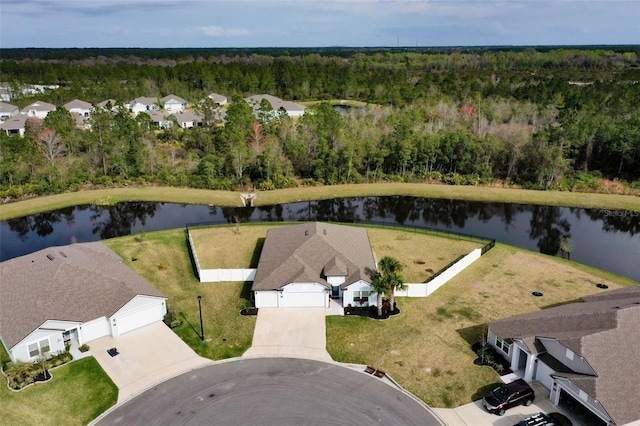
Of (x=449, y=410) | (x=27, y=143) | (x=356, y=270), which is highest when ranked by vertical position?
(x=27, y=143)

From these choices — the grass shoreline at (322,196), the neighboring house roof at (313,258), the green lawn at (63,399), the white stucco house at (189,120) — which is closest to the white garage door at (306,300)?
the neighboring house roof at (313,258)

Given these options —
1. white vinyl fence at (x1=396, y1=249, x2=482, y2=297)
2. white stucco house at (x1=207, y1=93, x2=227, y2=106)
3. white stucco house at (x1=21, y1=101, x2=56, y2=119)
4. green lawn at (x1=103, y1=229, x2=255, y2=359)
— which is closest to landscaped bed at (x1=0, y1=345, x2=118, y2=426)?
green lawn at (x1=103, y1=229, x2=255, y2=359)

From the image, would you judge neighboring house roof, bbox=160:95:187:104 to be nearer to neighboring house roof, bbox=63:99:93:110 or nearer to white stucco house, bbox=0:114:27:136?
neighboring house roof, bbox=63:99:93:110

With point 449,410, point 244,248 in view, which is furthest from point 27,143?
point 449,410

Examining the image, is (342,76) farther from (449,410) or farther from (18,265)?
(449,410)

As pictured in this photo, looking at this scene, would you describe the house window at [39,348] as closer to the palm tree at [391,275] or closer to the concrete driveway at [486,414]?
the palm tree at [391,275]

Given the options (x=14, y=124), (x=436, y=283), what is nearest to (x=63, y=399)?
(x=436, y=283)

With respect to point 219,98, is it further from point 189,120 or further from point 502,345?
point 502,345
